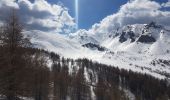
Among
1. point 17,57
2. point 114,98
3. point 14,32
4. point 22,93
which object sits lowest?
point 114,98

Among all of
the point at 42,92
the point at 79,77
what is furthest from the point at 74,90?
Result: the point at 42,92

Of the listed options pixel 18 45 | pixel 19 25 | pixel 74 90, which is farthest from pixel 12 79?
pixel 74 90

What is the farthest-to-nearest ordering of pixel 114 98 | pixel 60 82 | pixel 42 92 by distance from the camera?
pixel 60 82 < pixel 114 98 < pixel 42 92

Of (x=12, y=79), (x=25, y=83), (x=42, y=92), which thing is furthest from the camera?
(x=42, y=92)

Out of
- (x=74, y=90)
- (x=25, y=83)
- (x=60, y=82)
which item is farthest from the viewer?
(x=74, y=90)

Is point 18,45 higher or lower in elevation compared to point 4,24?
lower

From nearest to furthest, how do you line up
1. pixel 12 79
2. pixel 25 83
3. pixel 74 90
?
pixel 12 79
pixel 25 83
pixel 74 90

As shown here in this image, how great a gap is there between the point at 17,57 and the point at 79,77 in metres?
108

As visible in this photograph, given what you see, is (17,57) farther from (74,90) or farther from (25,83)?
(74,90)

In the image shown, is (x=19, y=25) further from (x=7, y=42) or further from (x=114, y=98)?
(x=114, y=98)

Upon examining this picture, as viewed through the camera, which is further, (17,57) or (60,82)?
(60,82)

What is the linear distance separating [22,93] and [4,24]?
799cm

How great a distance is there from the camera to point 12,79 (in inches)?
1093

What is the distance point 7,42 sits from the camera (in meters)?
29.4
